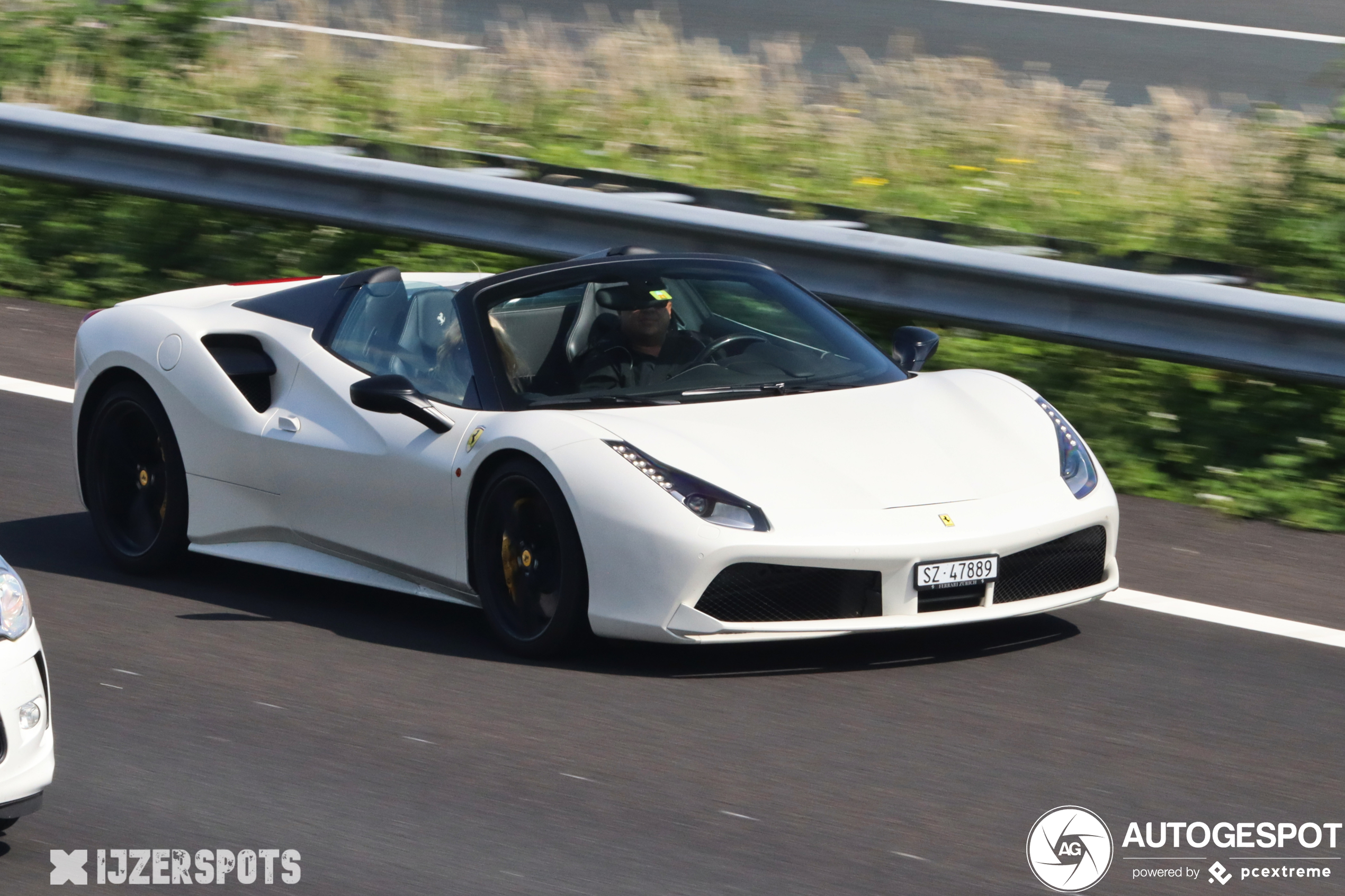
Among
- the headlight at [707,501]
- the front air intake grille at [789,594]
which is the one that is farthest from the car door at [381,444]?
the front air intake grille at [789,594]

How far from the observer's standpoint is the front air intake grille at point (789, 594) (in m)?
5.64

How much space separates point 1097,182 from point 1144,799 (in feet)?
23.7

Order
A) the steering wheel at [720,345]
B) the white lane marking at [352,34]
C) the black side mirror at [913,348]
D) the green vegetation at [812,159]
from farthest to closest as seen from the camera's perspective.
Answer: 1. the white lane marking at [352,34]
2. the green vegetation at [812,159]
3. the black side mirror at [913,348]
4. the steering wheel at [720,345]

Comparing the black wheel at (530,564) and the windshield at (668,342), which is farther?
the windshield at (668,342)

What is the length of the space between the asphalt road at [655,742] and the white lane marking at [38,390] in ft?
8.59

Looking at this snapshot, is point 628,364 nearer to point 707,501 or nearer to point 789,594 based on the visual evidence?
point 707,501

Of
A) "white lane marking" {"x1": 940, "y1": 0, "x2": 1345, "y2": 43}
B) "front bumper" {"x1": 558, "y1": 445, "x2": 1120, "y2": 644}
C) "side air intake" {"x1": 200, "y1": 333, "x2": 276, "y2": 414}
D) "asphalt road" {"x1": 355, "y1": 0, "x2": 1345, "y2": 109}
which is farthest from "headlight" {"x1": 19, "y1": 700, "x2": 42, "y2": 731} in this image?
"white lane marking" {"x1": 940, "y1": 0, "x2": 1345, "y2": 43}

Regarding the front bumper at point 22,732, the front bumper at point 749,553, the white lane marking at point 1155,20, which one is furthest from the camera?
the white lane marking at point 1155,20

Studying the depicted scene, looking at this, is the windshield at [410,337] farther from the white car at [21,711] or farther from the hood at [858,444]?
the white car at [21,711]

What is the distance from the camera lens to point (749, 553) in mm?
5598

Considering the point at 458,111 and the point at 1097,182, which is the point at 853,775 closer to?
the point at 1097,182

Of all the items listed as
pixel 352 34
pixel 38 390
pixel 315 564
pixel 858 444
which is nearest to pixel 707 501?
pixel 858 444

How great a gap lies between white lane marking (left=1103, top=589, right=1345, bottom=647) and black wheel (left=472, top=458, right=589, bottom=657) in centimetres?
189

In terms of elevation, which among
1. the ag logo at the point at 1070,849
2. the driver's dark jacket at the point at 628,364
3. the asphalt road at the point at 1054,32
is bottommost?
the ag logo at the point at 1070,849
